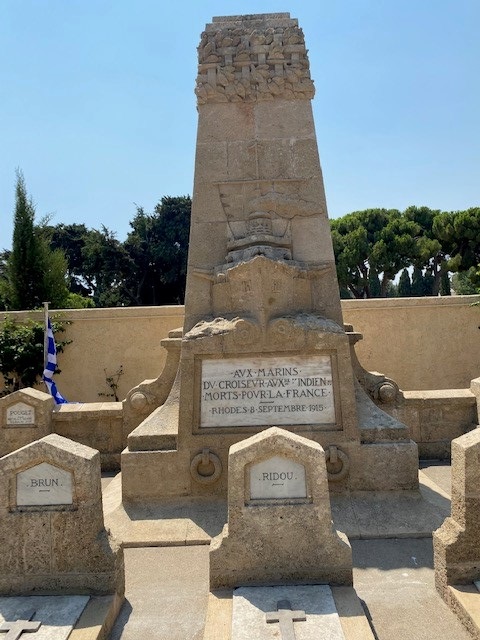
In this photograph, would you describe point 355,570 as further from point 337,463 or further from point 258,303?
point 258,303

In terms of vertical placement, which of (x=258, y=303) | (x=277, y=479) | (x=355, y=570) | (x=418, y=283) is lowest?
(x=355, y=570)

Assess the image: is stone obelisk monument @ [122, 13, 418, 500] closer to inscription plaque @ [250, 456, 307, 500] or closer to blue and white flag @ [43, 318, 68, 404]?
inscription plaque @ [250, 456, 307, 500]

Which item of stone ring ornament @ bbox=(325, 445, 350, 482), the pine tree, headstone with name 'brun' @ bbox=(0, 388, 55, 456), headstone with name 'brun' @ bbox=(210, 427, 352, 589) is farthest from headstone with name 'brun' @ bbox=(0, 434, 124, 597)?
the pine tree

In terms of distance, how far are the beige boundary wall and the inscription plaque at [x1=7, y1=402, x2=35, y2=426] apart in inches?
173

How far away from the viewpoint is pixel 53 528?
10.8 ft

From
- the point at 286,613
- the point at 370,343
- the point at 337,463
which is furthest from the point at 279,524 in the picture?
the point at 370,343

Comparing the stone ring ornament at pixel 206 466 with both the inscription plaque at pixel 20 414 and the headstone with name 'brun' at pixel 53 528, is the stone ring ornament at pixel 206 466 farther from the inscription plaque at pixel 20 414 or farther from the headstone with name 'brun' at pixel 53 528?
the inscription plaque at pixel 20 414

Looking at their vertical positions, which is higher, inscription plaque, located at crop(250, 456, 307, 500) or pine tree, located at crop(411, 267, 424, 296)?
pine tree, located at crop(411, 267, 424, 296)

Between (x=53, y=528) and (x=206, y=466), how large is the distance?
6.94 ft

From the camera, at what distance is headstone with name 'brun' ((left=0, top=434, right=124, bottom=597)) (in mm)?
3270

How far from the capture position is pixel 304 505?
3287 mm

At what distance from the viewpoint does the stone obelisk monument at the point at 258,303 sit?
5219 mm

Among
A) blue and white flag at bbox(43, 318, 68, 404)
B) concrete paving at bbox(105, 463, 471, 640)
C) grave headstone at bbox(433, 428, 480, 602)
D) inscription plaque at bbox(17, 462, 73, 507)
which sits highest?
blue and white flag at bbox(43, 318, 68, 404)

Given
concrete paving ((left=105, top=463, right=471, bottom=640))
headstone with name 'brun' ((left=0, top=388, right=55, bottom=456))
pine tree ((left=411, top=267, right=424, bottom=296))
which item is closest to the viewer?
concrete paving ((left=105, top=463, right=471, bottom=640))
